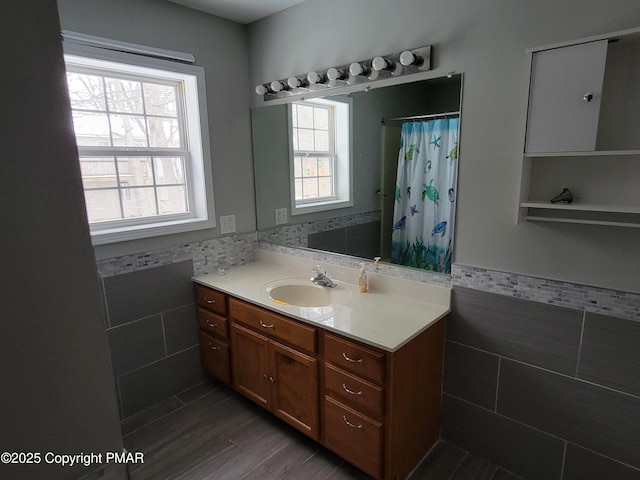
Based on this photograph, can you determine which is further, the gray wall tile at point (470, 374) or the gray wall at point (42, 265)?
the gray wall tile at point (470, 374)

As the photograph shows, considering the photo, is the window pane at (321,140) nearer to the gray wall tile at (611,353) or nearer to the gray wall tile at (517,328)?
the gray wall tile at (517,328)

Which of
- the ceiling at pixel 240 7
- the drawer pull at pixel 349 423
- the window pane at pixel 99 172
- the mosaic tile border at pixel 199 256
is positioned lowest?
the drawer pull at pixel 349 423

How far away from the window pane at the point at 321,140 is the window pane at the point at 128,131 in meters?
1.09

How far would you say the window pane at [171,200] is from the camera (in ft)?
8.00

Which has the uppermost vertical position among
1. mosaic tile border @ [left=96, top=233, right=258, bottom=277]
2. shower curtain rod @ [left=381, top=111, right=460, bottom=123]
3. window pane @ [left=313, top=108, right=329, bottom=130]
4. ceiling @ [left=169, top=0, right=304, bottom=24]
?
ceiling @ [left=169, top=0, right=304, bottom=24]

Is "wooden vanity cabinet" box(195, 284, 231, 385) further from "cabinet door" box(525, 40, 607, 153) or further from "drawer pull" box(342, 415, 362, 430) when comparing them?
"cabinet door" box(525, 40, 607, 153)

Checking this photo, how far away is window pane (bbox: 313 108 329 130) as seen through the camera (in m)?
2.39

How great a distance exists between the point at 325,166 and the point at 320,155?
0.09m

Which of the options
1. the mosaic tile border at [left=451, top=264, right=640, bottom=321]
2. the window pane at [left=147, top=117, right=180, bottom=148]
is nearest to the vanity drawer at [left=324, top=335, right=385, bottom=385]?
the mosaic tile border at [left=451, top=264, right=640, bottom=321]

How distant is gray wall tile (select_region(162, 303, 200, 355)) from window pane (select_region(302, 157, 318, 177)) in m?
1.21

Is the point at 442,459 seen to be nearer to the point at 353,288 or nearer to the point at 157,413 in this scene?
the point at 353,288

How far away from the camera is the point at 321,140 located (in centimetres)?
248

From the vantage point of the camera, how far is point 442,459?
6.32ft

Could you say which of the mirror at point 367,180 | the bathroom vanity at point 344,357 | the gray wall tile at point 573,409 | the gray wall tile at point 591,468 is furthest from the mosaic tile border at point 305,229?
the gray wall tile at point 591,468
